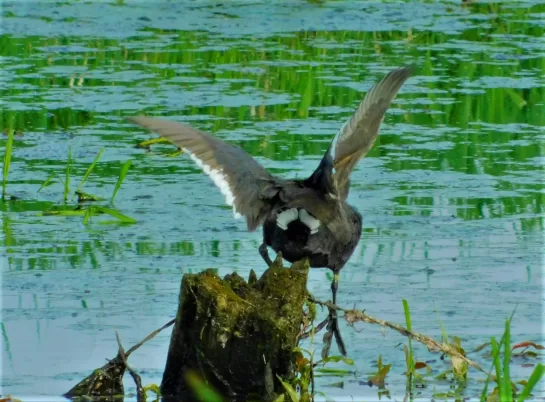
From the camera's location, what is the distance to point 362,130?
6.71 meters

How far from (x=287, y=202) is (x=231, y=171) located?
1.27 feet

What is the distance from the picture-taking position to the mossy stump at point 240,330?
4.98 metres

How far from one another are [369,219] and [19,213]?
2154 mm

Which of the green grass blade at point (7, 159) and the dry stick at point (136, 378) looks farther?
the green grass blade at point (7, 159)

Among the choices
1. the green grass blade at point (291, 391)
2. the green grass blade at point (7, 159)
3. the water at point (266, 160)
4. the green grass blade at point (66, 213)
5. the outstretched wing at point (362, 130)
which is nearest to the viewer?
the green grass blade at point (291, 391)

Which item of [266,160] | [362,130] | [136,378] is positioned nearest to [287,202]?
[362,130]

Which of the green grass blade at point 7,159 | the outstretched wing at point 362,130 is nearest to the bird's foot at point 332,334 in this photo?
the outstretched wing at point 362,130

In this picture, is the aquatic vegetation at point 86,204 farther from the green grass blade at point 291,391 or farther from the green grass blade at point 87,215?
the green grass blade at point 291,391

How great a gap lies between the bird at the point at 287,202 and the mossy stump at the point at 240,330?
74 cm

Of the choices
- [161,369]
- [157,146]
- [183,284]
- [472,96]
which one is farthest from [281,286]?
[472,96]

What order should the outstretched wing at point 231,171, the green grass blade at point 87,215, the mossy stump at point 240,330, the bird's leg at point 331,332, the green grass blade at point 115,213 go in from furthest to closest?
the green grass blade at point 87,215
the green grass blade at point 115,213
the outstretched wing at point 231,171
the bird's leg at point 331,332
the mossy stump at point 240,330

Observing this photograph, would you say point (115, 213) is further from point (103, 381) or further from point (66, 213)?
point (103, 381)

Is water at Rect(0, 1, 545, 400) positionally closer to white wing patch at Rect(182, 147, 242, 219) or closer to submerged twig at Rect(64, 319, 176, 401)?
submerged twig at Rect(64, 319, 176, 401)

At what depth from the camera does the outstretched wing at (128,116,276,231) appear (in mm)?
6117
